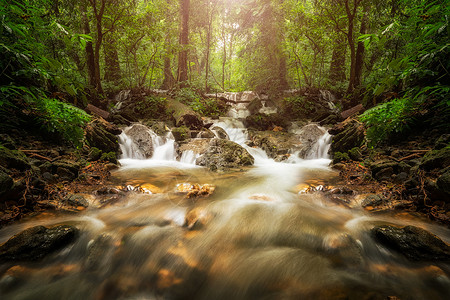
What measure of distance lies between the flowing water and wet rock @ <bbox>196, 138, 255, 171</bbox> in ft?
8.31

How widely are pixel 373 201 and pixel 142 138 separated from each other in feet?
23.0

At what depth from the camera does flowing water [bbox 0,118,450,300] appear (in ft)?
5.49

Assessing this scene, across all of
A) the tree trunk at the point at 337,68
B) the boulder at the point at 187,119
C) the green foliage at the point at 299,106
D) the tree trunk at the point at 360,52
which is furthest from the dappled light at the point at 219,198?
the tree trunk at the point at 337,68

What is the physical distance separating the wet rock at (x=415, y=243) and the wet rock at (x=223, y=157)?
411cm

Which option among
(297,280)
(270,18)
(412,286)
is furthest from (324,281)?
(270,18)

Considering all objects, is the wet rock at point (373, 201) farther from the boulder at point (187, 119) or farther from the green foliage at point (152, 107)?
the green foliage at point (152, 107)

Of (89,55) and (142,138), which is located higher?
(89,55)

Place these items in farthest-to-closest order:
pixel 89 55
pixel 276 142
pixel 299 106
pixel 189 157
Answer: pixel 299 106, pixel 89 55, pixel 276 142, pixel 189 157

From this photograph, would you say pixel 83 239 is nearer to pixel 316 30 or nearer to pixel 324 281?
pixel 324 281

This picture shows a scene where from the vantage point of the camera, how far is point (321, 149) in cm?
718

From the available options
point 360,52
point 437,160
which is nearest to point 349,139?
point 437,160

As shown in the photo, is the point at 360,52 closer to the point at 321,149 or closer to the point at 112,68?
the point at 321,149

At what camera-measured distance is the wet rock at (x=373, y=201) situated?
2977 mm

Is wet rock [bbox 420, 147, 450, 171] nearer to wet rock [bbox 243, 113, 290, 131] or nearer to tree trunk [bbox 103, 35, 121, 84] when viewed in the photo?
wet rock [bbox 243, 113, 290, 131]
